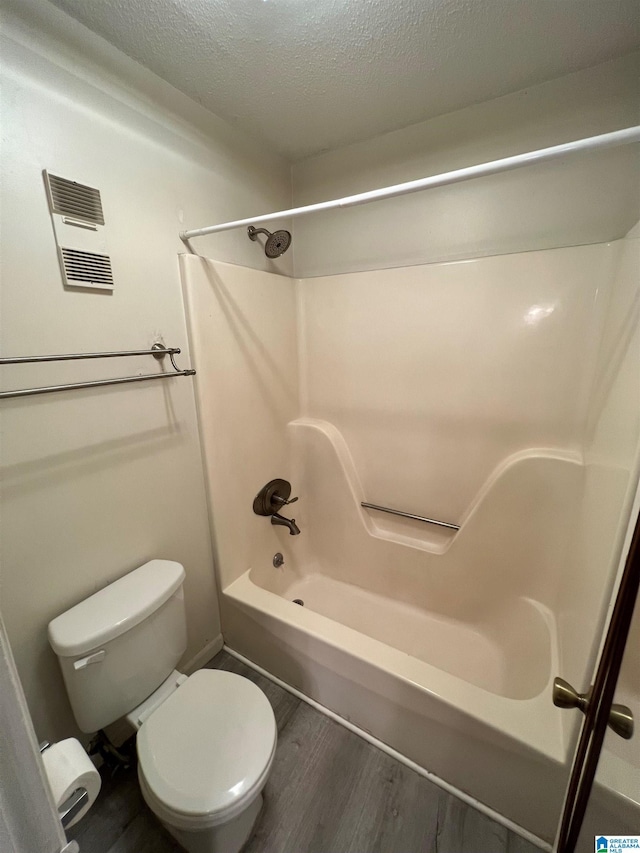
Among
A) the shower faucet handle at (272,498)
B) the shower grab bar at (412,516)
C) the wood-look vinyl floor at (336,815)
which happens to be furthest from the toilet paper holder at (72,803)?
the shower grab bar at (412,516)

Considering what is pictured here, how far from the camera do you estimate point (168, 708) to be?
1.03 m

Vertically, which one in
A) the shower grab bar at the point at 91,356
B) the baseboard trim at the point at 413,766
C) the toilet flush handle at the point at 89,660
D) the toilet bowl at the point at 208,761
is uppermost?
the shower grab bar at the point at 91,356

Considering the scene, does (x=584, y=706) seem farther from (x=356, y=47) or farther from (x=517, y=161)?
(x=356, y=47)

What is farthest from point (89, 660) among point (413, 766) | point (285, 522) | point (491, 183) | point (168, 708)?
point (491, 183)

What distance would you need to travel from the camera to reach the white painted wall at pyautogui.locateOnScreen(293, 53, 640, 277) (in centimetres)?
114

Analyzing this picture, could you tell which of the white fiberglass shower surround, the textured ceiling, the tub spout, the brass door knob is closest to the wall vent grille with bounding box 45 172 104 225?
the white fiberglass shower surround

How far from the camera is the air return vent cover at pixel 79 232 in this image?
35.3 inches

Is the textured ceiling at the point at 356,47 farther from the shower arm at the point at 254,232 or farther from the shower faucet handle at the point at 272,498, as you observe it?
the shower faucet handle at the point at 272,498

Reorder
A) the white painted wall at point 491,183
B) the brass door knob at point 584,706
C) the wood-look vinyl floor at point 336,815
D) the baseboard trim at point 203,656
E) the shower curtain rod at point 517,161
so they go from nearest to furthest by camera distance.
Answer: the brass door knob at point 584,706 → the shower curtain rod at point 517,161 → the wood-look vinyl floor at point 336,815 → the white painted wall at point 491,183 → the baseboard trim at point 203,656

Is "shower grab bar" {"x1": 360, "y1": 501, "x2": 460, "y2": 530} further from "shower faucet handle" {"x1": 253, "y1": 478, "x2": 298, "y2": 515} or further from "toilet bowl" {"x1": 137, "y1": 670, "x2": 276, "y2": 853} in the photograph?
"toilet bowl" {"x1": 137, "y1": 670, "x2": 276, "y2": 853}

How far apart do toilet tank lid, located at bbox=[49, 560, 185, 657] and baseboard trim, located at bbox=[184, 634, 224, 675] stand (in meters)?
0.63

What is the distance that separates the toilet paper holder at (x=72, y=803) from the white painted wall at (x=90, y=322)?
1.48 feet

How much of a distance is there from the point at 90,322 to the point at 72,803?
3.71ft

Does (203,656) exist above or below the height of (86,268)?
below
